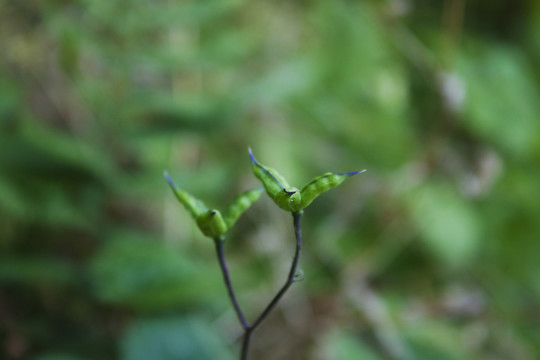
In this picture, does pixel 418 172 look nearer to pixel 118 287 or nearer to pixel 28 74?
pixel 118 287

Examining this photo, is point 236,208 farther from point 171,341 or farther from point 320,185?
point 171,341

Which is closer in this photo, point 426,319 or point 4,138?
point 4,138

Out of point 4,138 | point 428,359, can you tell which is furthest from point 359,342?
point 4,138

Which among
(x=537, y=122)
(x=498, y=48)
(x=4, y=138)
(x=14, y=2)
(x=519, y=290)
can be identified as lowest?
(x=519, y=290)

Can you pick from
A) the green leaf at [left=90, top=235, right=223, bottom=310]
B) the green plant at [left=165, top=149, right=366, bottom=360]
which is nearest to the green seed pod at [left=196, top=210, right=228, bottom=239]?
the green plant at [left=165, top=149, right=366, bottom=360]

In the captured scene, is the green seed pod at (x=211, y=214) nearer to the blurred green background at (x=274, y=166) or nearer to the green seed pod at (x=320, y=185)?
the green seed pod at (x=320, y=185)

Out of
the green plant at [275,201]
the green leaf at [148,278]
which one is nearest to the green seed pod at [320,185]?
the green plant at [275,201]

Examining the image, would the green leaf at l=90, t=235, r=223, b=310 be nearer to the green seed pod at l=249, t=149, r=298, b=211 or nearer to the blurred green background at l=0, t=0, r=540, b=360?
the blurred green background at l=0, t=0, r=540, b=360

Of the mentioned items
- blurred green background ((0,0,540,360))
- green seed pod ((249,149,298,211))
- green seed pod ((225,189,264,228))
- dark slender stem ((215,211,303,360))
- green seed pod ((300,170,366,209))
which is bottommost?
blurred green background ((0,0,540,360))

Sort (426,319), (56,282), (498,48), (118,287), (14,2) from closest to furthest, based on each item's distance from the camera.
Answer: (118,287) → (56,282) → (426,319) → (14,2) → (498,48)
